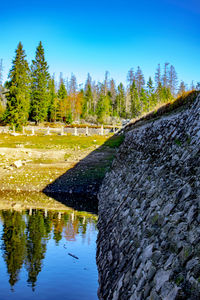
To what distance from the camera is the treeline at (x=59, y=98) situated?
184 feet

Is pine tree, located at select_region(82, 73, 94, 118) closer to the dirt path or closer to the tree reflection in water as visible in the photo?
the dirt path

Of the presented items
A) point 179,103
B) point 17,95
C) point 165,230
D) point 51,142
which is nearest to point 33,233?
point 179,103

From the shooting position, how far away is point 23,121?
181 feet

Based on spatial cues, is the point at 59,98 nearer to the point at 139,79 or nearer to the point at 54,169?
the point at 139,79

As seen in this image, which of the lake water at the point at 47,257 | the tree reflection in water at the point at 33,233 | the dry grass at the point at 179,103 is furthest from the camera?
the dry grass at the point at 179,103

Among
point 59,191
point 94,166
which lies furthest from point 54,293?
point 94,166

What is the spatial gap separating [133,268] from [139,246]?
20.9 inches

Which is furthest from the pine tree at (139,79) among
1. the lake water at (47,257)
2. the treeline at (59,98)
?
the lake water at (47,257)

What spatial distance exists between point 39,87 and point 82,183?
173ft

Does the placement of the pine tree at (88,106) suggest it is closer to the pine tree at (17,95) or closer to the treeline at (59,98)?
the treeline at (59,98)

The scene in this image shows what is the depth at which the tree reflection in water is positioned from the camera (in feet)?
34.6

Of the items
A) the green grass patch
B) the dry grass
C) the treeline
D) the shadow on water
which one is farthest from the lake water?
the treeline

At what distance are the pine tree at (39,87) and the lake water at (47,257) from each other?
58.3m

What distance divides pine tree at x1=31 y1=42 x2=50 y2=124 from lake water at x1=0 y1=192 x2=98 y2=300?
191 ft
